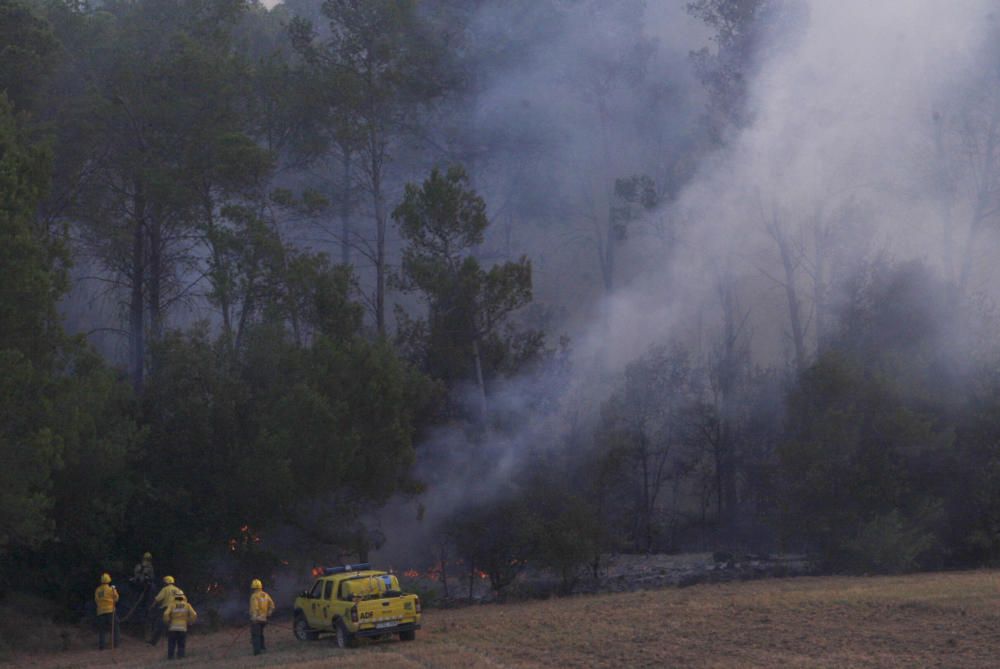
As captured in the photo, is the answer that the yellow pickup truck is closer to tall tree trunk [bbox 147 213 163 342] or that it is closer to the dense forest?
the dense forest

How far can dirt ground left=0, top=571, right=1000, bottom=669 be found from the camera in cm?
1900

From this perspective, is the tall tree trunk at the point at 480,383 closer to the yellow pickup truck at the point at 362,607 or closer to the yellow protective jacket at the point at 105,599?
the yellow pickup truck at the point at 362,607

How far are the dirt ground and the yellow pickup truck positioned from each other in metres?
0.37

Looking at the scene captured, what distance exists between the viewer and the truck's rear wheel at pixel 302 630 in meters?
24.2

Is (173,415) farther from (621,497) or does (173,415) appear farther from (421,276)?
(621,497)

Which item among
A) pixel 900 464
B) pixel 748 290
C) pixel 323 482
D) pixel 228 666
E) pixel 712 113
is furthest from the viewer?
pixel 748 290

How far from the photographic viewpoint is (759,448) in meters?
48.3

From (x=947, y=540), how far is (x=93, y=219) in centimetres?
2959

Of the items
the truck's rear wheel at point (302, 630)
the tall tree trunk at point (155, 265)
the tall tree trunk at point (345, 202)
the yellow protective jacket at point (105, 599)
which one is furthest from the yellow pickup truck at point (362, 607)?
the tall tree trunk at point (345, 202)

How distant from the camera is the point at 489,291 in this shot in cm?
3709

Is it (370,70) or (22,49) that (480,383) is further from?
(22,49)

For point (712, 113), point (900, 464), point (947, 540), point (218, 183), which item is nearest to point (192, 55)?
point (218, 183)

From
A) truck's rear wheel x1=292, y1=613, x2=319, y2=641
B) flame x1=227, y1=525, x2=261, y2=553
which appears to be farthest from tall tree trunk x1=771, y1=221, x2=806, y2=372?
truck's rear wheel x1=292, y1=613, x2=319, y2=641

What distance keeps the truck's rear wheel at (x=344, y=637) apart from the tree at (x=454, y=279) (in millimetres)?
15019
